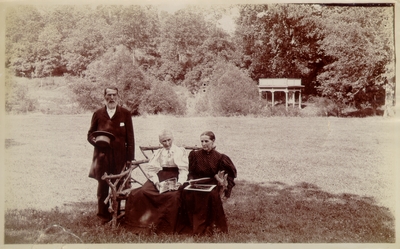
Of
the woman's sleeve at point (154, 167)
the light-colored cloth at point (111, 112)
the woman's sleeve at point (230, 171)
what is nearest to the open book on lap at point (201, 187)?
the woman's sleeve at point (230, 171)

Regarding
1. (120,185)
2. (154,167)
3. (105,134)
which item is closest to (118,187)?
(120,185)

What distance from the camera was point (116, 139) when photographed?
9.07 ft

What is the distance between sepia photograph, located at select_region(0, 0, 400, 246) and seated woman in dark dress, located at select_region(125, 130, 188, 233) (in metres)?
0.11

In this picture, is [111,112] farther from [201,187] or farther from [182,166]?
[201,187]

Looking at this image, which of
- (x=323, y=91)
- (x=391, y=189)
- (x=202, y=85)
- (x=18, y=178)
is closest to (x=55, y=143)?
(x=18, y=178)

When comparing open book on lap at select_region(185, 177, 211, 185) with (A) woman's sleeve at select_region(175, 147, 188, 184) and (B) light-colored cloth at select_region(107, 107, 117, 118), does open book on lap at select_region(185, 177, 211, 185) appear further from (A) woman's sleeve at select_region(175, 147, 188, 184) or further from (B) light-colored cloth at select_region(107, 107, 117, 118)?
(B) light-colored cloth at select_region(107, 107, 117, 118)

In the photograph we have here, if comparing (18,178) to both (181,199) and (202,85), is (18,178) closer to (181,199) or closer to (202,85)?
(181,199)

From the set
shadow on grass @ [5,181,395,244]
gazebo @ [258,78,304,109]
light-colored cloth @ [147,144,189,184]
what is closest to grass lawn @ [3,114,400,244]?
shadow on grass @ [5,181,395,244]

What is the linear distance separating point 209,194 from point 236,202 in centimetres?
36

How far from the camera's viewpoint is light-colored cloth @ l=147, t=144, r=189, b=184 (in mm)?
2684

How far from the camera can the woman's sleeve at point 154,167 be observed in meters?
2.69

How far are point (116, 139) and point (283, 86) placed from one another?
1423 mm

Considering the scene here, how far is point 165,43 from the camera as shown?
2.97 m

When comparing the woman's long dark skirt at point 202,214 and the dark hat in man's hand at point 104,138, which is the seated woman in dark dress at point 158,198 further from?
the dark hat in man's hand at point 104,138
